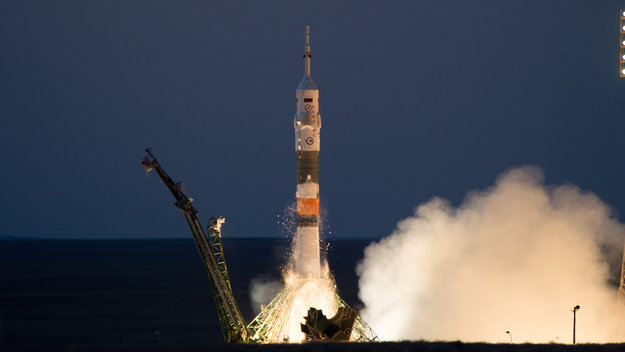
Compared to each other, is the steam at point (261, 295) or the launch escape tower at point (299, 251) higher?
the steam at point (261, 295)

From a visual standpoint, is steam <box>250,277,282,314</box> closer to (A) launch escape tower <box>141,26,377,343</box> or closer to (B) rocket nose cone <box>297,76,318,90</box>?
(A) launch escape tower <box>141,26,377,343</box>

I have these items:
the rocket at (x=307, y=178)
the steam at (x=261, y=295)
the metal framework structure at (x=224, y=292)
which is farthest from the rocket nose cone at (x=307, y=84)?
the steam at (x=261, y=295)

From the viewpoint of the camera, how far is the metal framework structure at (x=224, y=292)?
67125 millimetres

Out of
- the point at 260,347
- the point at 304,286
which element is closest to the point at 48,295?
the point at 304,286

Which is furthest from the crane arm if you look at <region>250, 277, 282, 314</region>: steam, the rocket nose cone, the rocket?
<region>250, 277, 282, 314</region>: steam

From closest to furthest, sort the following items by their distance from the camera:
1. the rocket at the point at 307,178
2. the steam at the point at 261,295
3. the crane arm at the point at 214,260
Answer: the crane arm at the point at 214,260 < the rocket at the point at 307,178 < the steam at the point at 261,295

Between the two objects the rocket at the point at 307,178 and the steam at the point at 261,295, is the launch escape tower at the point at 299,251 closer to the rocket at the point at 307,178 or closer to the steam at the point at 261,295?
the rocket at the point at 307,178

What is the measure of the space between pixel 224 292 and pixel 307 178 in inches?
374

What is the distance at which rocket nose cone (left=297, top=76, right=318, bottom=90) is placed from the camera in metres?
71.5

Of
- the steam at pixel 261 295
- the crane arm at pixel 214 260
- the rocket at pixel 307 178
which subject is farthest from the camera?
the steam at pixel 261 295

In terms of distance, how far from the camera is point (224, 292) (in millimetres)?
68688

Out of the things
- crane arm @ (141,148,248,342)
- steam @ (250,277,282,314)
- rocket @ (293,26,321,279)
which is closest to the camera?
crane arm @ (141,148,248,342)

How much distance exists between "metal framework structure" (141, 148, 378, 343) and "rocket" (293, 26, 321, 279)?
2.09 metres

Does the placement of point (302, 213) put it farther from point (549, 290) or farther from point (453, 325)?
point (549, 290)
